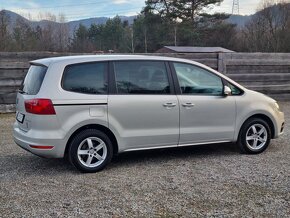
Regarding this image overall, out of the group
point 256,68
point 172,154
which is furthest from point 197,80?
point 256,68

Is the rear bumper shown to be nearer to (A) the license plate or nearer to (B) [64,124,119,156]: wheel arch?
(B) [64,124,119,156]: wheel arch

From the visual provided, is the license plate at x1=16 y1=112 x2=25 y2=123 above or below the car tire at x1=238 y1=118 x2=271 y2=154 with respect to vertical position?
above

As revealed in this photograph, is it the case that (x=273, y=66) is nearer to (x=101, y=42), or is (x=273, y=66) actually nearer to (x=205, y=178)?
(x=205, y=178)

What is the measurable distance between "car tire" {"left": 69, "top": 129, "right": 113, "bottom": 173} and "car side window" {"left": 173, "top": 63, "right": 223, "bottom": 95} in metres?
1.44

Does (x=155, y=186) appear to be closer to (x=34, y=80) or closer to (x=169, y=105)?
(x=169, y=105)

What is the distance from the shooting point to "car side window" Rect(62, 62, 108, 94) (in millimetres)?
5344

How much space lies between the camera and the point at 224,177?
17.0 feet

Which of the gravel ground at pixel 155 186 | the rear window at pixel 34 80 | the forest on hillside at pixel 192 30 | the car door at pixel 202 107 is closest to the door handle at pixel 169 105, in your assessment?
the car door at pixel 202 107

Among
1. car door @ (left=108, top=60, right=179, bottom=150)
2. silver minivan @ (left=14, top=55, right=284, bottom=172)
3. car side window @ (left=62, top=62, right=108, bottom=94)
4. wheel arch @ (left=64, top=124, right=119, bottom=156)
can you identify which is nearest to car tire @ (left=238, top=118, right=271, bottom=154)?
silver minivan @ (left=14, top=55, right=284, bottom=172)

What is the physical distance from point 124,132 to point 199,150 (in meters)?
1.74

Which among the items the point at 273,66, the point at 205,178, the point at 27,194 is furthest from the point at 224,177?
the point at 273,66

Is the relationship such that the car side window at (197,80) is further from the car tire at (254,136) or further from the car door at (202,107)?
the car tire at (254,136)

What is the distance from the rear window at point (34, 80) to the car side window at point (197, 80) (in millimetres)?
1978

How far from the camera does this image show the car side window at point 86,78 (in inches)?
210
